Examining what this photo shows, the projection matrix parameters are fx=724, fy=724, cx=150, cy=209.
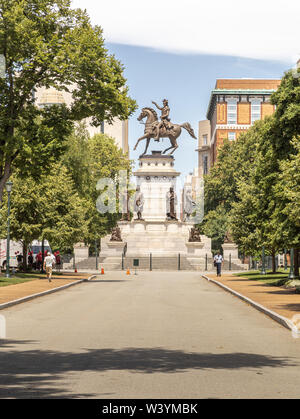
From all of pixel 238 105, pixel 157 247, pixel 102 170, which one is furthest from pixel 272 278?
pixel 238 105

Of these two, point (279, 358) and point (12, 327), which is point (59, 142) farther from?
point (279, 358)

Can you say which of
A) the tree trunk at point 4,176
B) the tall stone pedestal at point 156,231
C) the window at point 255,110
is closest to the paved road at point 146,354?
the tree trunk at point 4,176

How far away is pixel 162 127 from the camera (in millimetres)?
90125

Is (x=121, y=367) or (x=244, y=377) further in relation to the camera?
(x=121, y=367)

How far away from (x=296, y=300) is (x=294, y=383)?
15.6m

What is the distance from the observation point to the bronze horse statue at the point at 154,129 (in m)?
89.4

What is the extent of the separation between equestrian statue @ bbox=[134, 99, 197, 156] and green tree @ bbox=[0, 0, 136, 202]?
164 ft

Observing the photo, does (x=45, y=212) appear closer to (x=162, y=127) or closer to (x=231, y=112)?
(x=162, y=127)

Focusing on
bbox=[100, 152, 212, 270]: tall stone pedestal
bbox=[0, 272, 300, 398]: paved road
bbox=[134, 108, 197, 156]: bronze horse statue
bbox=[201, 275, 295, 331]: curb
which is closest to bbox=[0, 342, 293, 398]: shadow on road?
bbox=[0, 272, 300, 398]: paved road

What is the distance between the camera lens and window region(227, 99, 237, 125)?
117 metres

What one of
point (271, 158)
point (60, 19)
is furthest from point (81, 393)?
point (60, 19)

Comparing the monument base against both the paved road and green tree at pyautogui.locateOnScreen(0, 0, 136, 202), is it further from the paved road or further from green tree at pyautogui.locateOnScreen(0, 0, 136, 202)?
the paved road

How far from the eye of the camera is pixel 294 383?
925 centimetres

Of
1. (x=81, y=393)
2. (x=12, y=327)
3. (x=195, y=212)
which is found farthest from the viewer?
(x=195, y=212)
